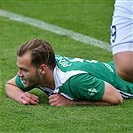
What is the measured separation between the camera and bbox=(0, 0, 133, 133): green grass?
16.3 ft

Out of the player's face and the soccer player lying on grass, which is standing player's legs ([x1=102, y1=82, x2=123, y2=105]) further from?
the player's face

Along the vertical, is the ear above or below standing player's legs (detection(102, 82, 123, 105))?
above

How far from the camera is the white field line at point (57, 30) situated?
898cm

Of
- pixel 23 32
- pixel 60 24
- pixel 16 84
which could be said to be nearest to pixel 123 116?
pixel 16 84

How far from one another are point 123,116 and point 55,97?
64 cm

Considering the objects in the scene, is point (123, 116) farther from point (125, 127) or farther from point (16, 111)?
point (16, 111)

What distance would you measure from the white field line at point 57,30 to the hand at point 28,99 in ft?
9.83

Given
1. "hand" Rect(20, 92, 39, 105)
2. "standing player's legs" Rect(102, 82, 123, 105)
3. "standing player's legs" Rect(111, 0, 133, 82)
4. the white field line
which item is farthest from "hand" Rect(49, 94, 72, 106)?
the white field line

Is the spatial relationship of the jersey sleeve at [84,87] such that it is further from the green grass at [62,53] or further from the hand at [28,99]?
the hand at [28,99]

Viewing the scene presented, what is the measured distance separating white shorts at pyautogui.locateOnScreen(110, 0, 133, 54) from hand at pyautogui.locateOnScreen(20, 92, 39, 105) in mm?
1252

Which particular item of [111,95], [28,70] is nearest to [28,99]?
[28,70]

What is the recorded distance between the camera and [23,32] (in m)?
9.77

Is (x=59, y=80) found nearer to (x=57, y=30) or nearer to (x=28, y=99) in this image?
(x=28, y=99)

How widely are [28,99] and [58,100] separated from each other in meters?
0.25
